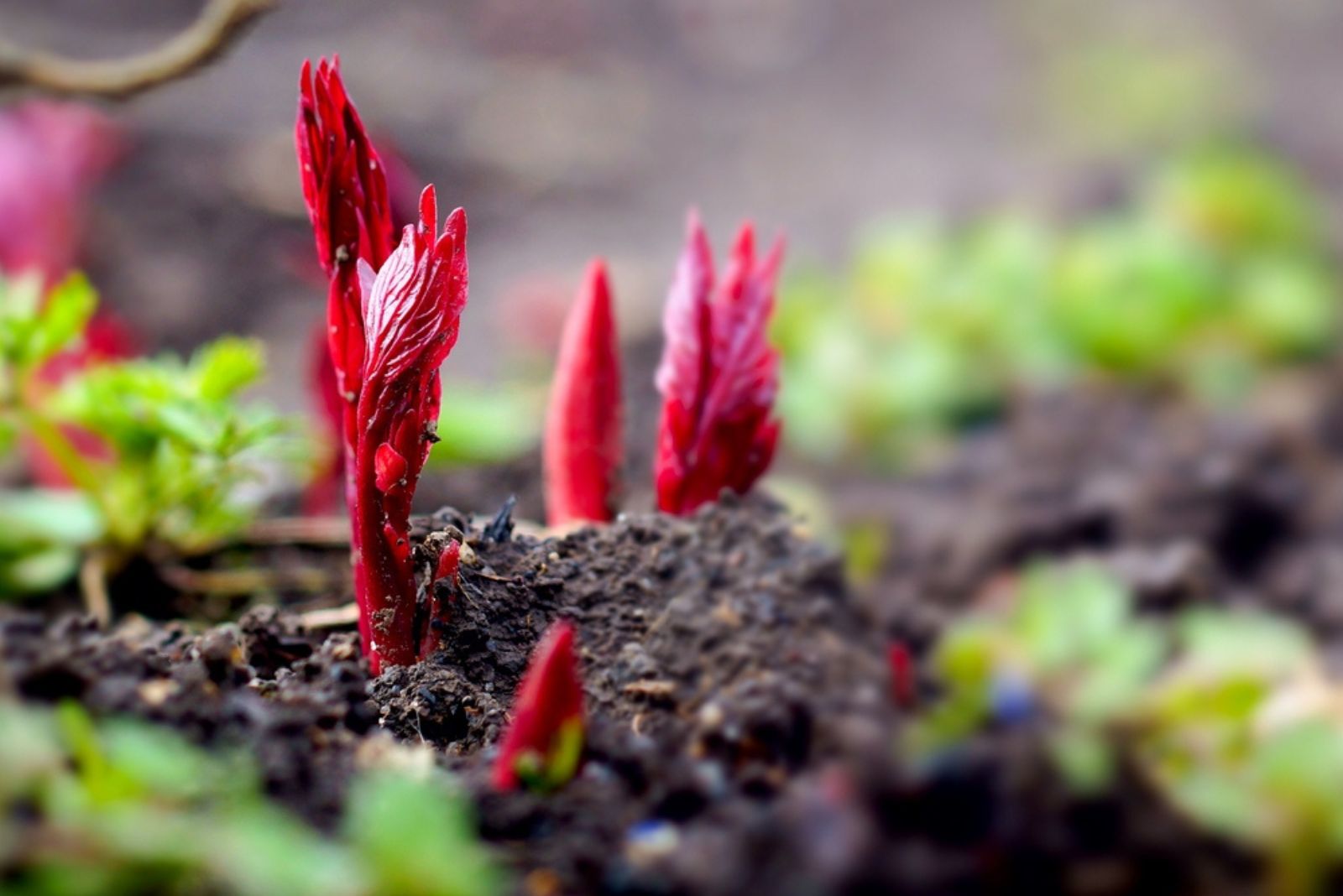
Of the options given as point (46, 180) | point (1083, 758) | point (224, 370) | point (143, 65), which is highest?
point (46, 180)

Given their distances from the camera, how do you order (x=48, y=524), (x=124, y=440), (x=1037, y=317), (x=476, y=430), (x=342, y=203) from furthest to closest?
(x=1037, y=317) < (x=476, y=430) < (x=48, y=524) < (x=124, y=440) < (x=342, y=203)

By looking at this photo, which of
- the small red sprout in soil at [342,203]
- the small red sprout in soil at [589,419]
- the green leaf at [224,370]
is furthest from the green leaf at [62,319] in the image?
the small red sprout in soil at [589,419]

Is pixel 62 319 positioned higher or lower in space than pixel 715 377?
higher

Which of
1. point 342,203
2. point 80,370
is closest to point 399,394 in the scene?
point 342,203

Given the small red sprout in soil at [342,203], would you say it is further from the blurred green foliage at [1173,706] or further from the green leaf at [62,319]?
the blurred green foliage at [1173,706]

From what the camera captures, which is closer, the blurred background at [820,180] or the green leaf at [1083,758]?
the green leaf at [1083,758]

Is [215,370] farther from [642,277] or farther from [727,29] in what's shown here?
[727,29]

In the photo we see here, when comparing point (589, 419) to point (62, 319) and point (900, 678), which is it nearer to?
point (900, 678)
